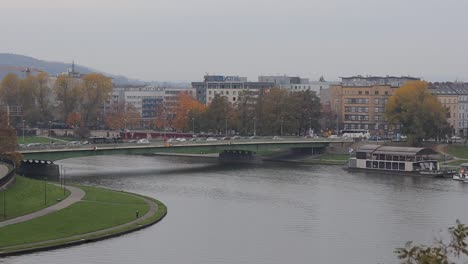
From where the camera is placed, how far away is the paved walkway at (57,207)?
122 feet

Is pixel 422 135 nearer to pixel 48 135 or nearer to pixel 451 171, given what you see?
pixel 451 171

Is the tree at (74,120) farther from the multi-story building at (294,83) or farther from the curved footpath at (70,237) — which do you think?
the curved footpath at (70,237)

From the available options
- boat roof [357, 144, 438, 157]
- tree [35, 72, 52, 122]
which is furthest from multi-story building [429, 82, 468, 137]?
tree [35, 72, 52, 122]

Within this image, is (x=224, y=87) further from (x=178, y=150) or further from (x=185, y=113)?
(x=178, y=150)

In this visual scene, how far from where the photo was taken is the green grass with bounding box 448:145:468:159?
75.8m

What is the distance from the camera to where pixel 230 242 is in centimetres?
3512

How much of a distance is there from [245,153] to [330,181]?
818 inches

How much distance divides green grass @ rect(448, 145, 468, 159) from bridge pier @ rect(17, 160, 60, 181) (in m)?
36.2

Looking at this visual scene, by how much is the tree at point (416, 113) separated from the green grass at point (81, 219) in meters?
38.7

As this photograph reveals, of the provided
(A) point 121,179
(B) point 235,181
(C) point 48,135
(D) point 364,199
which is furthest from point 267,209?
(C) point 48,135

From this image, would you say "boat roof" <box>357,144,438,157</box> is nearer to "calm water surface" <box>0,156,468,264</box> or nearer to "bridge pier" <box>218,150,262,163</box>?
"calm water surface" <box>0,156,468,264</box>

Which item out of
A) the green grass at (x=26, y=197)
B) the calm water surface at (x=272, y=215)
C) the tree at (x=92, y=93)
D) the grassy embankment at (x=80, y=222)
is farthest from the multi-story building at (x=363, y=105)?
the grassy embankment at (x=80, y=222)

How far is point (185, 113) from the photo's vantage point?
107 metres

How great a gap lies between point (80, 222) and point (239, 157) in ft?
139
